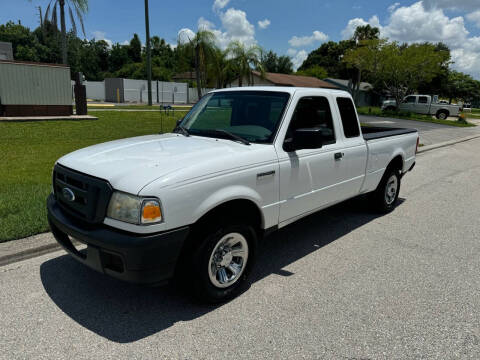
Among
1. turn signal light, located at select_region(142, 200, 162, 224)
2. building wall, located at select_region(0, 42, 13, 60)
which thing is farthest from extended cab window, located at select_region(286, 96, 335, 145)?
building wall, located at select_region(0, 42, 13, 60)

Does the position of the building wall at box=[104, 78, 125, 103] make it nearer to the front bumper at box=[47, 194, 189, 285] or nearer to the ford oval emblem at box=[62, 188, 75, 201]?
the ford oval emblem at box=[62, 188, 75, 201]

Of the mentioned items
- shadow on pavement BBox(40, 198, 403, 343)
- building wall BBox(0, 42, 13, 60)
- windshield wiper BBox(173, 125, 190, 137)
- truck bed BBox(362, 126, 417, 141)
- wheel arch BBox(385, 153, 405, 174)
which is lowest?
shadow on pavement BBox(40, 198, 403, 343)

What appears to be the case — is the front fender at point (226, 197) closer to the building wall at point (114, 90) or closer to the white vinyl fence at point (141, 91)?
the white vinyl fence at point (141, 91)

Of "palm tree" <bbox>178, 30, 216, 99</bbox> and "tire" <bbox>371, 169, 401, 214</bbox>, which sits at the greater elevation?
"palm tree" <bbox>178, 30, 216, 99</bbox>

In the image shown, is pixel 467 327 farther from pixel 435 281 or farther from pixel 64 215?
pixel 64 215

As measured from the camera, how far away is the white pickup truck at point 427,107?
33375 mm

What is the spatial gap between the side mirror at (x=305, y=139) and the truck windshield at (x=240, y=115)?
0.73ft

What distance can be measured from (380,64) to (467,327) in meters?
37.9

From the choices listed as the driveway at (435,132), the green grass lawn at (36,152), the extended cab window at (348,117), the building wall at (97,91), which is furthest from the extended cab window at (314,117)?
the building wall at (97,91)

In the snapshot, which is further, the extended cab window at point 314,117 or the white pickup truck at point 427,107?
the white pickup truck at point 427,107

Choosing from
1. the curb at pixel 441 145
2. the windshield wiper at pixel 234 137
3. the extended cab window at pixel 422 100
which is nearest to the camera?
the windshield wiper at pixel 234 137

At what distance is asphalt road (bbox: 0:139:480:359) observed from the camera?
268 centimetres

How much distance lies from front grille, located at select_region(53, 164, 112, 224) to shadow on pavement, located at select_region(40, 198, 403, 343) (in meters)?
0.81

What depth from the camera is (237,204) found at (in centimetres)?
321
